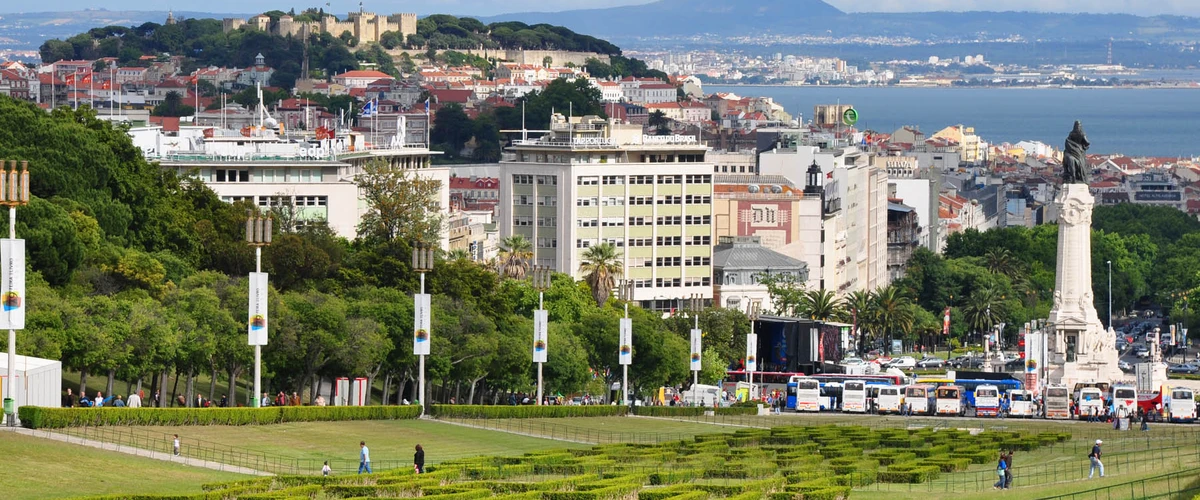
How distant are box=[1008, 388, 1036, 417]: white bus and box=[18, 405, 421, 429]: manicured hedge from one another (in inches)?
934

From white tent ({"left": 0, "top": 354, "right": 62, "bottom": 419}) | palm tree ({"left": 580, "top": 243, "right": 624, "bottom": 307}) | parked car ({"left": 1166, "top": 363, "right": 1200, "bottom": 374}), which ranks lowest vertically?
parked car ({"left": 1166, "top": 363, "right": 1200, "bottom": 374})

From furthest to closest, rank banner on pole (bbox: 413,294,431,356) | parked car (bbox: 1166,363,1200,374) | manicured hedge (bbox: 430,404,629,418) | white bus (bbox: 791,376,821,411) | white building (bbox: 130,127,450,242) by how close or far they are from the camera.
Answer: parked car (bbox: 1166,363,1200,374) → white building (bbox: 130,127,450,242) → white bus (bbox: 791,376,821,411) → banner on pole (bbox: 413,294,431,356) → manicured hedge (bbox: 430,404,629,418)

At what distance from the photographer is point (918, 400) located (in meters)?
82.7

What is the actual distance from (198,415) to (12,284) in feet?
19.3

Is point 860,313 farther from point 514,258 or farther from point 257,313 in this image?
point 257,313

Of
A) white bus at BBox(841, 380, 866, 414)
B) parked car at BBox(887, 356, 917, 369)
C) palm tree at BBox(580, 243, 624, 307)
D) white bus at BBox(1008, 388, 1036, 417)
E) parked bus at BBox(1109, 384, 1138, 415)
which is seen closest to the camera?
parked bus at BBox(1109, 384, 1138, 415)

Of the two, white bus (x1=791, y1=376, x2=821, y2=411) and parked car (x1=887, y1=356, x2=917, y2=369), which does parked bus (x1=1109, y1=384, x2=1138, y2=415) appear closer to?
white bus (x1=791, y1=376, x2=821, y2=411)

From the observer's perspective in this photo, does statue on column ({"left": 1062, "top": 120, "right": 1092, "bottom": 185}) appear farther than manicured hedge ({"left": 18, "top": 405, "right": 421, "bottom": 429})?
Yes

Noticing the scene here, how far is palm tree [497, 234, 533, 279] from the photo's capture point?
119 metres

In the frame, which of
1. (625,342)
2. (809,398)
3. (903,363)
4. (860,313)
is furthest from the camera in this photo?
(860,313)

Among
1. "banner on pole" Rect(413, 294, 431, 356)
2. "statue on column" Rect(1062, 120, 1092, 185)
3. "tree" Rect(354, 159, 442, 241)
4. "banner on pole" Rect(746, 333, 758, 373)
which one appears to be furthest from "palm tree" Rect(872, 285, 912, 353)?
"banner on pole" Rect(413, 294, 431, 356)

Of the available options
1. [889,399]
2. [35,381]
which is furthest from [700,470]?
[889,399]

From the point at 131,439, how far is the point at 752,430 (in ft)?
74.0

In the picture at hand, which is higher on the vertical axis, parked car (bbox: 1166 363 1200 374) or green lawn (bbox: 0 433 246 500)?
parked car (bbox: 1166 363 1200 374)
